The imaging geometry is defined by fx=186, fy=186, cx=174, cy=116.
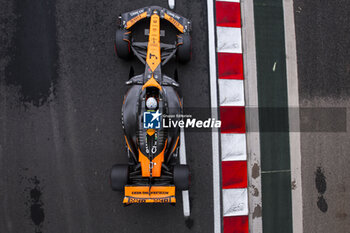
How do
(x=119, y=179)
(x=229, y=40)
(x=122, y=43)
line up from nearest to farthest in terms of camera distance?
1. (x=119, y=179)
2. (x=122, y=43)
3. (x=229, y=40)

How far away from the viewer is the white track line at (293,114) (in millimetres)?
3670

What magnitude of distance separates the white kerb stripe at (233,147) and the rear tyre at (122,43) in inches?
93.7

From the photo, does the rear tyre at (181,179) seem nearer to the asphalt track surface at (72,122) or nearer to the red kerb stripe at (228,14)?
the asphalt track surface at (72,122)

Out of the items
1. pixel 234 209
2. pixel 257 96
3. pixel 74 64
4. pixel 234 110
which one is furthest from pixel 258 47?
pixel 74 64

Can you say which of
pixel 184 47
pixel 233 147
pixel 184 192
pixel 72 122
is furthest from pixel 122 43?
pixel 184 192

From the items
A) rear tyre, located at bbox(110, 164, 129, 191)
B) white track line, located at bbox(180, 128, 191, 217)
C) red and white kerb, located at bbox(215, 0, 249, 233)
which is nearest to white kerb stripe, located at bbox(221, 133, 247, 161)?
red and white kerb, located at bbox(215, 0, 249, 233)

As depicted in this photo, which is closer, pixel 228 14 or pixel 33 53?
pixel 33 53

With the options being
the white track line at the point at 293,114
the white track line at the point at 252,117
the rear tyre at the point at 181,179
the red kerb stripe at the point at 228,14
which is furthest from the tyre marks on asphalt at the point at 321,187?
the red kerb stripe at the point at 228,14

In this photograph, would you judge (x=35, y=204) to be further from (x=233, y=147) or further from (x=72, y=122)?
(x=233, y=147)

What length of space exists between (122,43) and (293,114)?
3.61m

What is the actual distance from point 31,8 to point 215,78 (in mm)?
3781

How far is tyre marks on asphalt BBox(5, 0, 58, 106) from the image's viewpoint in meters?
3.50

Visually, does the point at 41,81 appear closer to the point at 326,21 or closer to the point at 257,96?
the point at 257,96

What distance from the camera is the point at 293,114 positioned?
3.81 m
